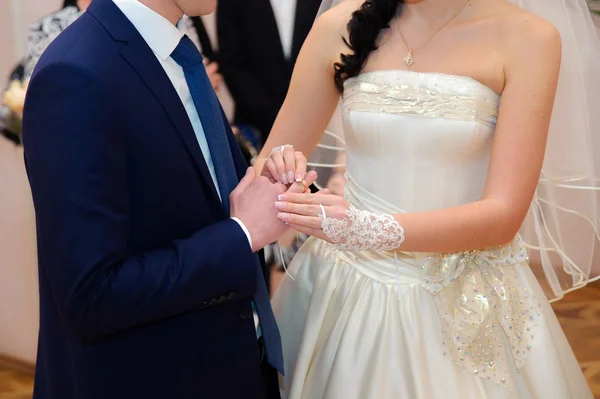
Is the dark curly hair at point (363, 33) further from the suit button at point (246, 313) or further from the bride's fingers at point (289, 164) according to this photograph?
the suit button at point (246, 313)

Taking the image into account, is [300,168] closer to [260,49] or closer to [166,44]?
[166,44]

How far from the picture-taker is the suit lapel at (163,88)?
4.34ft

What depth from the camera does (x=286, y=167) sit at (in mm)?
1631

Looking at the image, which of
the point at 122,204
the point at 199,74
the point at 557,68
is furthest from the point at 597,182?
the point at 122,204

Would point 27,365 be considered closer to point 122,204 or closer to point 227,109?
point 227,109

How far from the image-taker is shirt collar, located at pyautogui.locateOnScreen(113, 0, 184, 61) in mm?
1374

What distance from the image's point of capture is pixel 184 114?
1.38 m

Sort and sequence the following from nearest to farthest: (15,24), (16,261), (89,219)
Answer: (89,219) < (15,24) < (16,261)

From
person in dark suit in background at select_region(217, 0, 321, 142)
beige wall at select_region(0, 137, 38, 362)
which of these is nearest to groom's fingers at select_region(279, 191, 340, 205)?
person in dark suit in background at select_region(217, 0, 321, 142)

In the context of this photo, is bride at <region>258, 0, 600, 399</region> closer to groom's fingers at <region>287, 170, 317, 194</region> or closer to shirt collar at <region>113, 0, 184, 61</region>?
groom's fingers at <region>287, 170, 317, 194</region>

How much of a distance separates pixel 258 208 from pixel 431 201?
0.55 m

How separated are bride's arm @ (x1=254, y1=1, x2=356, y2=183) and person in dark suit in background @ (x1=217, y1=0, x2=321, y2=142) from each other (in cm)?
104

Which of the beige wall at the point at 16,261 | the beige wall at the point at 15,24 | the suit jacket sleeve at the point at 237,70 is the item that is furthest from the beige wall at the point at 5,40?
the suit jacket sleeve at the point at 237,70

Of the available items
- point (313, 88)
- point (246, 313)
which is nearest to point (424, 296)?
point (246, 313)
